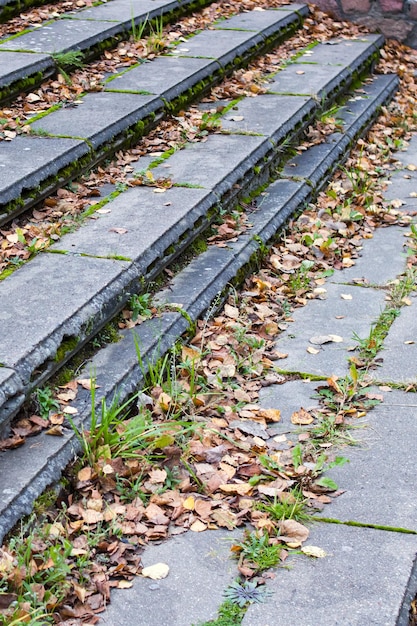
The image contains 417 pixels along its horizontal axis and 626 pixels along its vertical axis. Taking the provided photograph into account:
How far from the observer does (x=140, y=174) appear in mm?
4578

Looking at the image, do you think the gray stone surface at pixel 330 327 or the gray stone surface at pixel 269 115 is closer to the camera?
the gray stone surface at pixel 330 327

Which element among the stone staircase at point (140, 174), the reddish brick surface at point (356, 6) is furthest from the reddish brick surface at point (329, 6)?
the stone staircase at point (140, 174)

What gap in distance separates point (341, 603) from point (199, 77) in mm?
4249

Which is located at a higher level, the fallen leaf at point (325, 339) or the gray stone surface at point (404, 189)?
the fallen leaf at point (325, 339)

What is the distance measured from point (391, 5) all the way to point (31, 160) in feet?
16.7

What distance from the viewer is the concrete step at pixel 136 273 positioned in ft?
9.04

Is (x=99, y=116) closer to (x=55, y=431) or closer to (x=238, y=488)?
(x=55, y=431)

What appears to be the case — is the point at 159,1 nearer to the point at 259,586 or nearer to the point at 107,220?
the point at 107,220

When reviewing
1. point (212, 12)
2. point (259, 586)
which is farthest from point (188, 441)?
point (212, 12)

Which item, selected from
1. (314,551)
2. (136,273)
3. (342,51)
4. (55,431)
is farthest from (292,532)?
(342,51)

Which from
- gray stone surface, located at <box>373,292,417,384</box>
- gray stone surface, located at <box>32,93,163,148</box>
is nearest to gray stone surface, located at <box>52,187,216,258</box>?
gray stone surface, located at <box>32,93,163,148</box>

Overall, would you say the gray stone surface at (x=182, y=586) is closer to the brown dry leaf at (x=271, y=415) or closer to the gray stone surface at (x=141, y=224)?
the brown dry leaf at (x=271, y=415)

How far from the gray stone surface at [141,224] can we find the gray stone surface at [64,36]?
1740 mm

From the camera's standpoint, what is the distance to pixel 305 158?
18.6 ft
